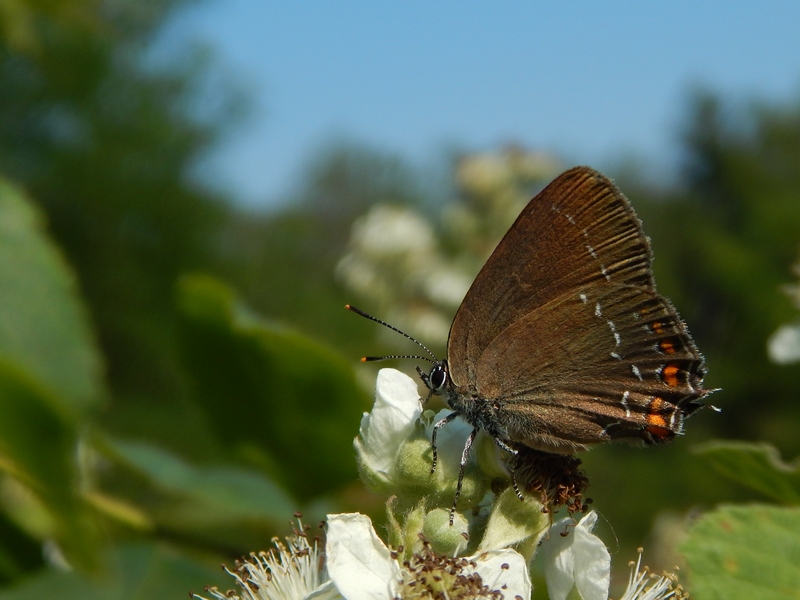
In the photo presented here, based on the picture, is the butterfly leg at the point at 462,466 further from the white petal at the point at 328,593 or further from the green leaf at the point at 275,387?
the green leaf at the point at 275,387

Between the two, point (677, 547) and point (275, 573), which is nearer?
point (677, 547)

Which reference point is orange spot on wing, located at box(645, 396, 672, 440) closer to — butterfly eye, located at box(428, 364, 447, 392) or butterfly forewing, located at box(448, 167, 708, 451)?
butterfly forewing, located at box(448, 167, 708, 451)

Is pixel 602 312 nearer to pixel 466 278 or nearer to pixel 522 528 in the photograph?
pixel 522 528

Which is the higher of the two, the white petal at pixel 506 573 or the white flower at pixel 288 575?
the white flower at pixel 288 575

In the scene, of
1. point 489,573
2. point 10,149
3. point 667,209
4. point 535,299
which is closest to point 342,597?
point 489,573

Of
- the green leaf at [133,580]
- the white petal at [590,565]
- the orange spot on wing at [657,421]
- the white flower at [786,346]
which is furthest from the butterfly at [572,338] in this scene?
the white flower at [786,346]

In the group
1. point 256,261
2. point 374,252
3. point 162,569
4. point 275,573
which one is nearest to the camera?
point 275,573
